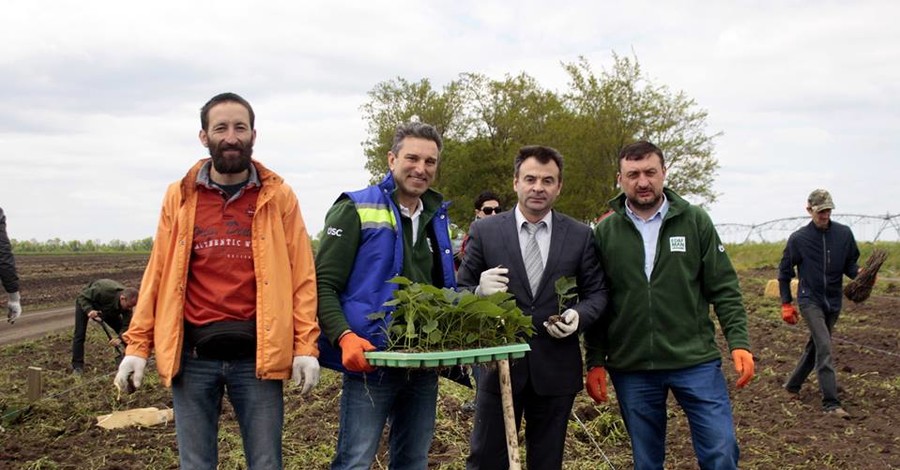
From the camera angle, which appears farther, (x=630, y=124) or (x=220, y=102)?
(x=630, y=124)

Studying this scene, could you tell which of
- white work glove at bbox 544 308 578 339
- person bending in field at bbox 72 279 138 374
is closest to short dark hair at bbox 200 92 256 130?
white work glove at bbox 544 308 578 339

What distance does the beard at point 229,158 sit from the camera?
3.23m

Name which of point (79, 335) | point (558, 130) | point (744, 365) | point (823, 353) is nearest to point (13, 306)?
point (79, 335)

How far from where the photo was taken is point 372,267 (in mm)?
3422

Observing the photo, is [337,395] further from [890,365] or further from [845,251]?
[890,365]

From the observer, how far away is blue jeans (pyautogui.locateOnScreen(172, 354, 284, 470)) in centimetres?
323

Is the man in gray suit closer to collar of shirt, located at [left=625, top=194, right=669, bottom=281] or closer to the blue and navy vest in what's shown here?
collar of shirt, located at [left=625, top=194, right=669, bottom=281]

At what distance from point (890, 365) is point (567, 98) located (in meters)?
21.8

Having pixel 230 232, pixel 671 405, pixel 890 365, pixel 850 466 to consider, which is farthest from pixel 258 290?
pixel 890 365

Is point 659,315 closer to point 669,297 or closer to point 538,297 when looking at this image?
point 669,297

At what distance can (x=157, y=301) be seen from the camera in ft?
10.6

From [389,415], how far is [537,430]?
68cm

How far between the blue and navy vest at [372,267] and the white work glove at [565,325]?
0.69 metres

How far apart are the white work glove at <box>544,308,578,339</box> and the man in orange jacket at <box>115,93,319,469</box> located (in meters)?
1.00
